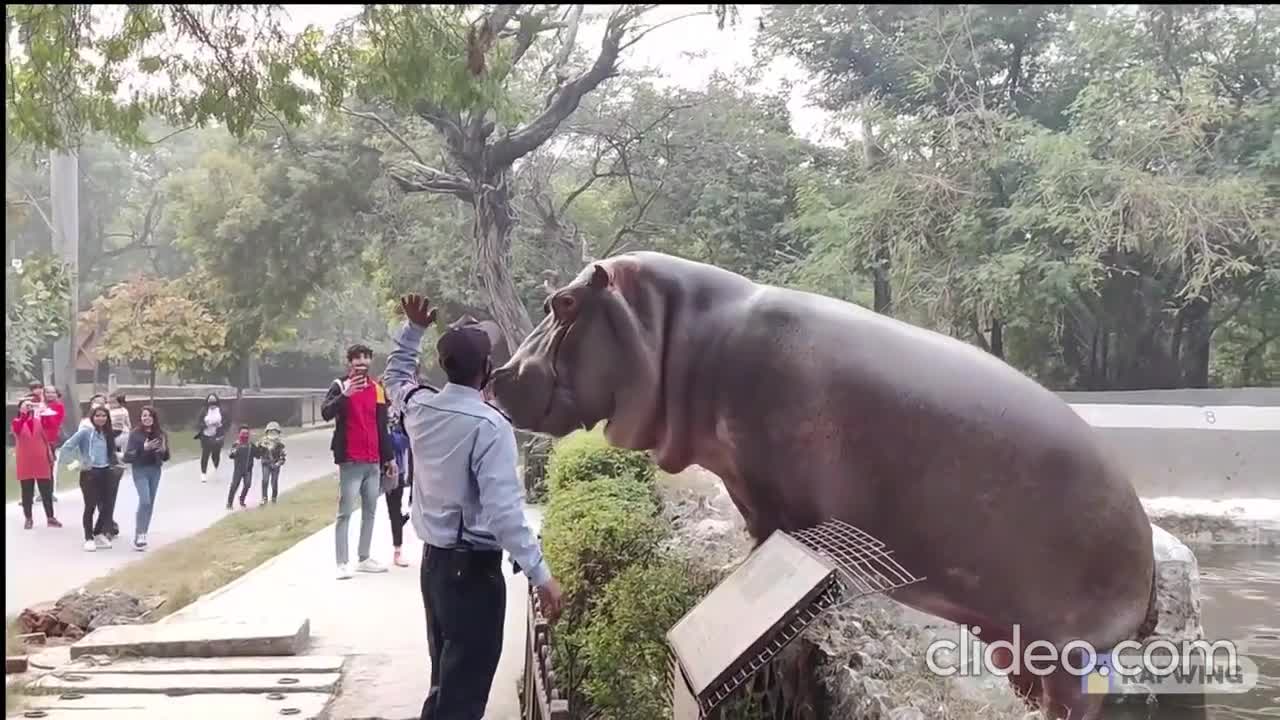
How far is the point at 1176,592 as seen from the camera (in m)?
2.35

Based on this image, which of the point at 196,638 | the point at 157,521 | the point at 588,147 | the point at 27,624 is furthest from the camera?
the point at 588,147

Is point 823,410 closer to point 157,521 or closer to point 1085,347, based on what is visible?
point 157,521

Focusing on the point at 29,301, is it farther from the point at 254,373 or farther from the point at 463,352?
the point at 463,352

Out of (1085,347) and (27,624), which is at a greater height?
(1085,347)

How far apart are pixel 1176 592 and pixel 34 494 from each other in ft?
13.2

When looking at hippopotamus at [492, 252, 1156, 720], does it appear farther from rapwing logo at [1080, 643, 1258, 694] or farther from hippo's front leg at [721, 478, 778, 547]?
rapwing logo at [1080, 643, 1258, 694]

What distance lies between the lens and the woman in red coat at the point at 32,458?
3.67 m

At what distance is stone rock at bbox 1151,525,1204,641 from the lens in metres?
2.27

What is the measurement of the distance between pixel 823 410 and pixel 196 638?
2.55 meters

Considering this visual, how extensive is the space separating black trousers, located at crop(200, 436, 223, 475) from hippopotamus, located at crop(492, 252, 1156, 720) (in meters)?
3.55

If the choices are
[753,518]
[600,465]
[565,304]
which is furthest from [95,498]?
[753,518]

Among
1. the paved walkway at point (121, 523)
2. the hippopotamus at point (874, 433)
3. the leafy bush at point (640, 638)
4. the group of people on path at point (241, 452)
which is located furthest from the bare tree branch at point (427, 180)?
the hippopotamus at point (874, 433)

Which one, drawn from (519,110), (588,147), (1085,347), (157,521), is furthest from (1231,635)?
(157,521)

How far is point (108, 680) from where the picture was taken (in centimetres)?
280
